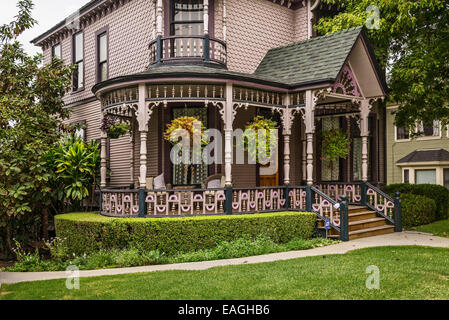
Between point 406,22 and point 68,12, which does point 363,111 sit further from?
point 68,12

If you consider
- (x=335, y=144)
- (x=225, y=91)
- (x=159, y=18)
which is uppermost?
(x=159, y=18)

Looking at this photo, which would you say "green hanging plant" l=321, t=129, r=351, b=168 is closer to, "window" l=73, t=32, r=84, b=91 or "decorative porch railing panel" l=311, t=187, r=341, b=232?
"decorative porch railing panel" l=311, t=187, r=341, b=232

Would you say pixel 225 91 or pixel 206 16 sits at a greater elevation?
pixel 206 16

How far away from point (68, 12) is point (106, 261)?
1388 centimetres

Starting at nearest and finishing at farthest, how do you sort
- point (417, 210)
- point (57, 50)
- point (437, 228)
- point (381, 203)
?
point (381, 203) < point (437, 228) < point (417, 210) < point (57, 50)

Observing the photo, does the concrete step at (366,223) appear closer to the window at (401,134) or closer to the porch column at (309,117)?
the porch column at (309,117)

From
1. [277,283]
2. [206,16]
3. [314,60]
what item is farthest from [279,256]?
[206,16]

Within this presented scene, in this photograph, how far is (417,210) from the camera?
1491 centimetres

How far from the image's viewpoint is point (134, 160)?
15500mm

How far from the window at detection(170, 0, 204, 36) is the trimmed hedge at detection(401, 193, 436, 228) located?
881cm

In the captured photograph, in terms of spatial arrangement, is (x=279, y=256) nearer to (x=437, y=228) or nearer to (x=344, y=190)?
(x=344, y=190)

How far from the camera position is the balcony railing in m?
13.5

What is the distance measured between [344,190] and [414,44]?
5800 mm
